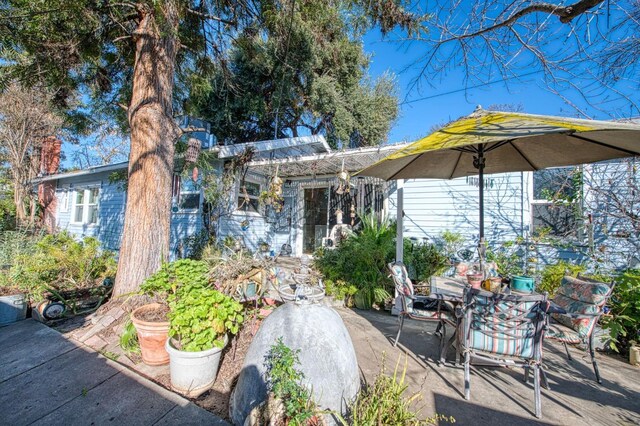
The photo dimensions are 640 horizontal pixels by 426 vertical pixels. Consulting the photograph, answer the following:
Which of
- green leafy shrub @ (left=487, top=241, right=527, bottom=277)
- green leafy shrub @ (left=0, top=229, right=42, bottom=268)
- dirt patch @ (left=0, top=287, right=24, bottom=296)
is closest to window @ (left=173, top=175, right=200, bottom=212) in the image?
green leafy shrub @ (left=0, top=229, right=42, bottom=268)

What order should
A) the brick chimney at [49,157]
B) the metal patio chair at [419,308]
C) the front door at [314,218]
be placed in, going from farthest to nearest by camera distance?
the brick chimney at [49,157] → the front door at [314,218] → the metal patio chair at [419,308]

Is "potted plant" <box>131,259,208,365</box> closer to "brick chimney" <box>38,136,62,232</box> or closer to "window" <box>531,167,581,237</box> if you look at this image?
"window" <box>531,167,581,237</box>

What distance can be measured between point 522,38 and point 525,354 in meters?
3.17

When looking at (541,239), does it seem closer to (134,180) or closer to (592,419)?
(592,419)

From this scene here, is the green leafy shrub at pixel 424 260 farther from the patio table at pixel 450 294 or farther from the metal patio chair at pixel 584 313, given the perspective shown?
the metal patio chair at pixel 584 313

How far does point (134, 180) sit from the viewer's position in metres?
3.74

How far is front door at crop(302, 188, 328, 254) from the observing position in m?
8.03

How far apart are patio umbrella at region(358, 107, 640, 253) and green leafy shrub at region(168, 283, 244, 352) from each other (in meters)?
2.15

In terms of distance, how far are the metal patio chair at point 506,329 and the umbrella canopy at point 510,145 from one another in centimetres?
126

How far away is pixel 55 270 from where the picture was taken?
4.53m

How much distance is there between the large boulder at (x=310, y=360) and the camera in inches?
63.4

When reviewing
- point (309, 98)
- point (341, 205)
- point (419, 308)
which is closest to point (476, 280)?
point (419, 308)

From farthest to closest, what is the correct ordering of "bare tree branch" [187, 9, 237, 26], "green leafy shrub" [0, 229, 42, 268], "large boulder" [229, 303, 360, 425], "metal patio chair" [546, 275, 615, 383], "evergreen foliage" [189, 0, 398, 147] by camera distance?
1. "evergreen foliage" [189, 0, 398, 147]
2. "green leafy shrub" [0, 229, 42, 268]
3. "bare tree branch" [187, 9, 237, 26]
4. "metal patio chair" [546, 275, 615, 383]
5. "large boulder" [229, 303, 360, 425]

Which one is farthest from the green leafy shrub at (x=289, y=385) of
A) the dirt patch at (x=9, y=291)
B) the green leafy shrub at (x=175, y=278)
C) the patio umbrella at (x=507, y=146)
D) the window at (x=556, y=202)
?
the window at (x=556, y=202)
